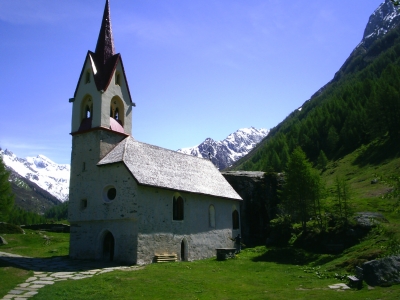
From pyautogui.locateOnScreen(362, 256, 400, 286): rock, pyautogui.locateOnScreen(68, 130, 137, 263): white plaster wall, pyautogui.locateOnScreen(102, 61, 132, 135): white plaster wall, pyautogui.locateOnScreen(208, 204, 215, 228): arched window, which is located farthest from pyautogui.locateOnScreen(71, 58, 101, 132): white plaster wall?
pyautogui.locateOnScreen(362, 256, 400, 286): rock

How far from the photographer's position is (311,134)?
4473 inches

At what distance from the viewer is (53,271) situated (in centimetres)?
2283

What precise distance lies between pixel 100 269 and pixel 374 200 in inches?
1345

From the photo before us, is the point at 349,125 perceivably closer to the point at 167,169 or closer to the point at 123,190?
the point at 167,169

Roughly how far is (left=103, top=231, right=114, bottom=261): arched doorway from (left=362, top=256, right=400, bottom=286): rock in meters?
19.0

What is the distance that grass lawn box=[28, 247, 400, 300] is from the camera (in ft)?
52.5

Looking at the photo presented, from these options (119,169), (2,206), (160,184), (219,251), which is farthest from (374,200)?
(2,206)

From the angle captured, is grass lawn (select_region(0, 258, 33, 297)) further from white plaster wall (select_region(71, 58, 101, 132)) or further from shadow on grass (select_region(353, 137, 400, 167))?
shadow on grass (select_region(353, 137, 400, 167))

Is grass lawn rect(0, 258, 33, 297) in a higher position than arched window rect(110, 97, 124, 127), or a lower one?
lower

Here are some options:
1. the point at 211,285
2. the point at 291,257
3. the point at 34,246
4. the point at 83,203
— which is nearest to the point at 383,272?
the point at 211,285

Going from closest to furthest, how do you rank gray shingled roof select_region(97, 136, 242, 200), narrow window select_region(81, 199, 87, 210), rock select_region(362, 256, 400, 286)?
rock select_region(362, 256, 400, 286), gray shingled roof select_region(97, 136, 242, 200), narrow window select_region(81, 199, 87, 210)

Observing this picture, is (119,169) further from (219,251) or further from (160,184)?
(219,251)

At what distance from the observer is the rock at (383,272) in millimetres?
16297

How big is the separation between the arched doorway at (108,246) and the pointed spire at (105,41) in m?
16.2
